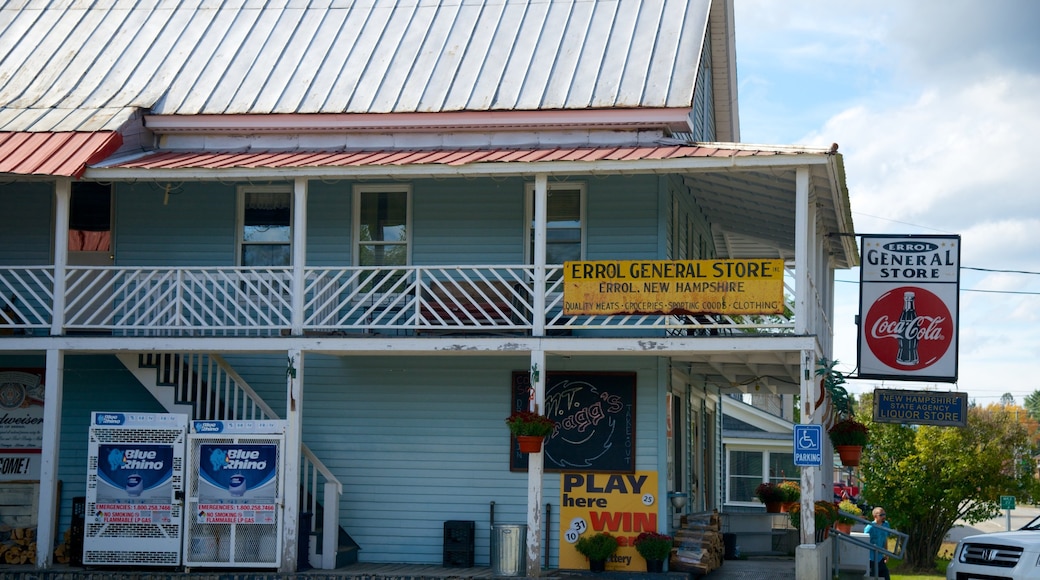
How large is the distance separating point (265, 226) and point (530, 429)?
5.98 meters

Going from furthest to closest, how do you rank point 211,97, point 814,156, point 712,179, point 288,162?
1. point 211,97
2. point 712,179
3. point 288,162
4. point 814,156

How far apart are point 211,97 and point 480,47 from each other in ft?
14.3

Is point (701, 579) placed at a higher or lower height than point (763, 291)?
lower

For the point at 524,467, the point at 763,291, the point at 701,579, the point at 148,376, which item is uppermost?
the point at 763,291

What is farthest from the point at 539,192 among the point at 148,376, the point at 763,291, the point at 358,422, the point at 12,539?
the point at 12,539

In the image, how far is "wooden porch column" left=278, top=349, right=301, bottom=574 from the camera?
17562mm

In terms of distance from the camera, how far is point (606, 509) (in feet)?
62.1

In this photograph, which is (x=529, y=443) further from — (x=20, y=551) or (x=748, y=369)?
(x=20, y=551)

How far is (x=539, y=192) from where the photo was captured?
17594mm

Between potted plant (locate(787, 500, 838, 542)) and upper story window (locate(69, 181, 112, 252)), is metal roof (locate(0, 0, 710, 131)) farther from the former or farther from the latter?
potted plant (locate(787, 500, 838, 542))

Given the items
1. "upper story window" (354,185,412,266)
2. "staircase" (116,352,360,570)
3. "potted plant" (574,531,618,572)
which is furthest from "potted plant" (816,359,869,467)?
"staircase" (116,352,360,570)

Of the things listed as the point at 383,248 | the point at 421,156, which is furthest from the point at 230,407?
the point at 421,156

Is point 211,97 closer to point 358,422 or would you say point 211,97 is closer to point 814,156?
point 358,422

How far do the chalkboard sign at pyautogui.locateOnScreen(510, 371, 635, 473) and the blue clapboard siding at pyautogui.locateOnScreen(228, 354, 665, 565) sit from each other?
5.9 inches
